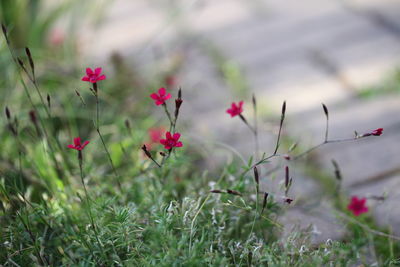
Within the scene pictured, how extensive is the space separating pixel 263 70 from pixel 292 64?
16cm

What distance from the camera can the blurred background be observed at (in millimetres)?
1938

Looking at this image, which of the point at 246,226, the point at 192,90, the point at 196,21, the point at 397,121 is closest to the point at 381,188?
the point at 397,121

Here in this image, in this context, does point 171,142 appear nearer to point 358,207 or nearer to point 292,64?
point 358,207

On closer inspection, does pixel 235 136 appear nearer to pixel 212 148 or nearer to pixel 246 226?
pixel 212 148

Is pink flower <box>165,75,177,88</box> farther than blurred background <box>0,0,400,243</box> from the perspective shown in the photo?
Yes

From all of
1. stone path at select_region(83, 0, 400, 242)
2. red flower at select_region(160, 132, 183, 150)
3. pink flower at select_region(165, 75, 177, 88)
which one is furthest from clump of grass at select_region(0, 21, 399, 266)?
pink flower at select_region(165, 75, 177, 88)

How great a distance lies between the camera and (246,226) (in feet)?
4.37

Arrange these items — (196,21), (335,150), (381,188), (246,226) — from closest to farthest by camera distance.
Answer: (246,226) < (381,188) < (335,150) < (196,21)

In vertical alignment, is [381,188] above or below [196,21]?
below

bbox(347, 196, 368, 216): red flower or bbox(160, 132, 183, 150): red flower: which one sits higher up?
bbox(160, 132, 183, 150): red flower

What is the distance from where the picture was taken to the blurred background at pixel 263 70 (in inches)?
76.3

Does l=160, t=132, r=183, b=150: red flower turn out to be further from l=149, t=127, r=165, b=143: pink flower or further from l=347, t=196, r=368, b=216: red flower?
l=149, t=127, r=165, b=143: pink flower

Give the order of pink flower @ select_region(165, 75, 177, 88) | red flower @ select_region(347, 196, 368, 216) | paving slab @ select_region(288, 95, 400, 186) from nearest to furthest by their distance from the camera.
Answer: red flower @ select_region(347, 196, 368, 216) → paving slab @ select_region(288, 95, 400, 186) → pink flower @ select_region(165, 75, 177, 88)

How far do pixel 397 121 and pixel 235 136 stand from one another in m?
0.70
